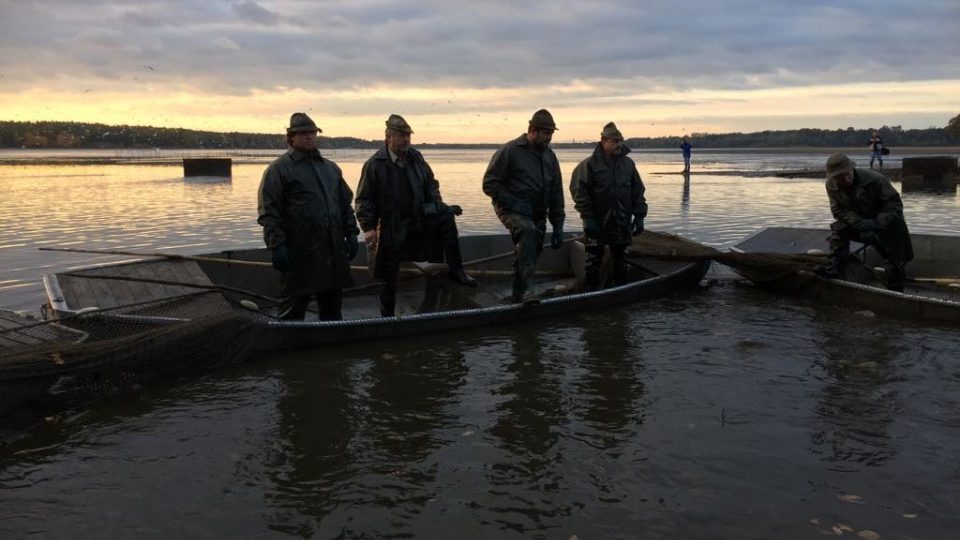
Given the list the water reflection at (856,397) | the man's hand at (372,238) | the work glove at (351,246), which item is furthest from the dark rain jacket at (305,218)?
the water reflection at (856,397)

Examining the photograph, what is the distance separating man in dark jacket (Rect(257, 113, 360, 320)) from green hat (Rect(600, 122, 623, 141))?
385cm

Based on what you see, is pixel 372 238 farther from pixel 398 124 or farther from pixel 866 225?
pixel 866 225

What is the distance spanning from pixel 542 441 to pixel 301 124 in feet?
12.8

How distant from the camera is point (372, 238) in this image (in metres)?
8.30

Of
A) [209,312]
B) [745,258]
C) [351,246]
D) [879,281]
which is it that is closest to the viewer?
[209,312]

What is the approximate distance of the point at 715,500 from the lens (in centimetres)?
446

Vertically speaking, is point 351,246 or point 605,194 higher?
point 605,194

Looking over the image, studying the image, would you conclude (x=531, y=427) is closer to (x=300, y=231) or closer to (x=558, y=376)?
(x=558, y=376)

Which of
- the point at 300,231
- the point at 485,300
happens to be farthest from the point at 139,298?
the point at 485,300

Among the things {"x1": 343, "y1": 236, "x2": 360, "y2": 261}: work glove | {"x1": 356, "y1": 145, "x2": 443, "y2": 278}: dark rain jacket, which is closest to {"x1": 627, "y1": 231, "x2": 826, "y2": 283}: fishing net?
{"x1": 356, "y1": 145, "x2": 443, "y2": 278}: dark rain jacket

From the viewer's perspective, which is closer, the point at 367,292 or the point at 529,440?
the point at 529,440

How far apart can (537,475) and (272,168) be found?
4.00 meters

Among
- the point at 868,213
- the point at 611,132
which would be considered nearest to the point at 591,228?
the point at 611,132

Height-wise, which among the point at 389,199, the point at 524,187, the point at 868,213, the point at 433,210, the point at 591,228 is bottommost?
the point at 591,228
